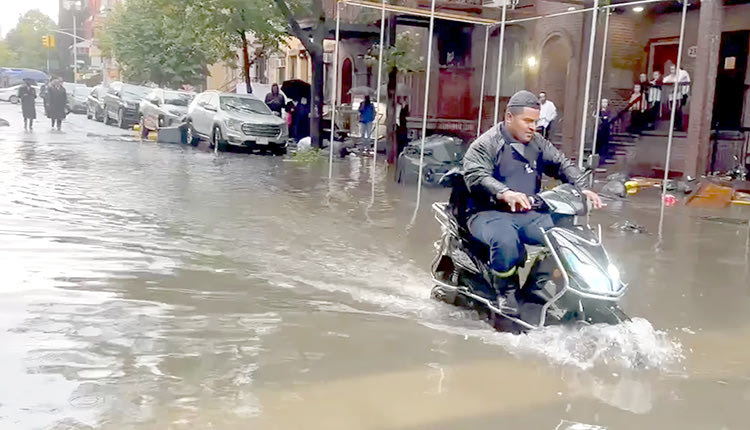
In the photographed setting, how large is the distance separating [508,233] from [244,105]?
18818 mm

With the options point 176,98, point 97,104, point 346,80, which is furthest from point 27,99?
point 346,80

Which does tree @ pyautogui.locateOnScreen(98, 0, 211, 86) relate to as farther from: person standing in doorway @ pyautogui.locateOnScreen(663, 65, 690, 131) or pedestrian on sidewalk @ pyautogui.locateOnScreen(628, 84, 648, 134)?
person standing in doorway @ pyautogui.locateOnScreen(663, 65, 690, 131)

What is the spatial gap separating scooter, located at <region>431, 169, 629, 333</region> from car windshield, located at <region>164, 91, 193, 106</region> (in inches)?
912

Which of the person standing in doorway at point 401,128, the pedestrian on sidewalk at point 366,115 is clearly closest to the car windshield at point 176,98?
the pedestrian on sidewalk at point 366,115

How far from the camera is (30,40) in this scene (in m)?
96.8

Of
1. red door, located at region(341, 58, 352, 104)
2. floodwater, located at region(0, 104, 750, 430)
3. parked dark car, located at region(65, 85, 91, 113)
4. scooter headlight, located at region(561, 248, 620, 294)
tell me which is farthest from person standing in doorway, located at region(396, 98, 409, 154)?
A: parked dark car, located at region(65, 85, 91, 113)

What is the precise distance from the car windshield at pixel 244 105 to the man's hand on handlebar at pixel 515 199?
1834 cm

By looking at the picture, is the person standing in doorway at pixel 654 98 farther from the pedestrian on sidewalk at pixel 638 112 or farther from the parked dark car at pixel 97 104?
the parked dark car at pixel 97 104

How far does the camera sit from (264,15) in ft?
76.4

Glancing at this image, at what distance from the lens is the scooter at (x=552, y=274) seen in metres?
4.87

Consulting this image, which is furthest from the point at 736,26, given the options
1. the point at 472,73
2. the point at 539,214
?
the point at 539,214

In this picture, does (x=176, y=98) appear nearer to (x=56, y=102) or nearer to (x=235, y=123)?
(x=56, y=102)

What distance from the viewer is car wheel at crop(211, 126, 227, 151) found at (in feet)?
71.8

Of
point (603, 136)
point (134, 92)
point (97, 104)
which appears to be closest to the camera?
point (603, 136)
